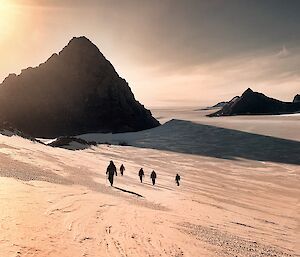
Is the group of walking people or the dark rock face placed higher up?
the dark rock face

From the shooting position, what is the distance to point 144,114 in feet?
475

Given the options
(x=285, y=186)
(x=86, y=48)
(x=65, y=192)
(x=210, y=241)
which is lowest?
(x=285, y=186)

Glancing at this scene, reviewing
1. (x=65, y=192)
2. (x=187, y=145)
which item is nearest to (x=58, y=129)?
(x=187, y=145)

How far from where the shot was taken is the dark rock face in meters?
130

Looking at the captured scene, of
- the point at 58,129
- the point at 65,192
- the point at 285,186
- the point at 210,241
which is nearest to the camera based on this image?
the point at 210,241

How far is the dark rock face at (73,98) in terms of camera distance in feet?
428

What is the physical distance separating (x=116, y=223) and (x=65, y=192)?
4309 mm

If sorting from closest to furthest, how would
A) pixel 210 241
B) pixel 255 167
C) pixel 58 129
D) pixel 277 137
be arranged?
pixel 210 241
pixel 255 167
pixel 277 137
pixel 58 129

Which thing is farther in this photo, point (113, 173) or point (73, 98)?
point (73, 98)

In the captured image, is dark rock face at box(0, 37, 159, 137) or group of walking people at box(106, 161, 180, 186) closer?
Result: group of walking people at box(106, 161, 180, 186)

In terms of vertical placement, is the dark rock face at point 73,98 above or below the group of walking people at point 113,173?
above

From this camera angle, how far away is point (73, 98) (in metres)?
138

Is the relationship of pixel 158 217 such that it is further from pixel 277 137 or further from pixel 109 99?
pixel 109 99

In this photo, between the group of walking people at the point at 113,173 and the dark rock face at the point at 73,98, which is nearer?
the group of walking people at the point at 113,173
